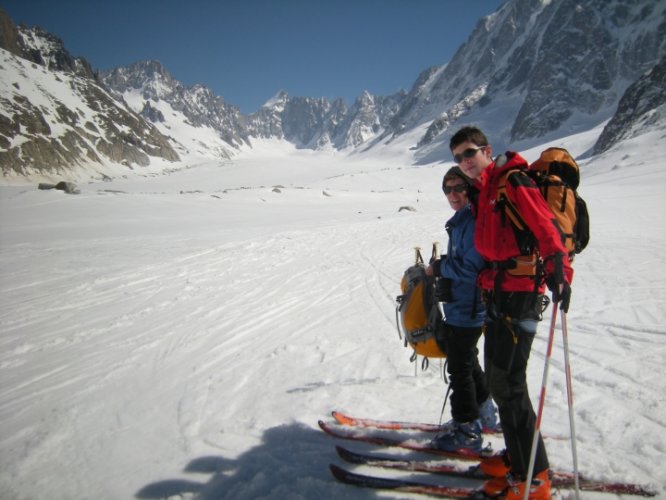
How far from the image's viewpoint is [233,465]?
3.21m

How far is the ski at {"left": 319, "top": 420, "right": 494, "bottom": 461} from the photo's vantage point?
10.4ft

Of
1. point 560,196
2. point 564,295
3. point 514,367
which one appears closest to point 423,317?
point 514,367

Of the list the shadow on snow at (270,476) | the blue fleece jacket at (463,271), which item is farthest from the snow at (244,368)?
the blue fleece jacket at (463,271)

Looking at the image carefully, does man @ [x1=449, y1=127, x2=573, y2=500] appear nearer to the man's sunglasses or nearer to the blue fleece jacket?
the man's sunglasses

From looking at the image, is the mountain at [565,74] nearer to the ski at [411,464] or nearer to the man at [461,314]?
the man at [461,314]

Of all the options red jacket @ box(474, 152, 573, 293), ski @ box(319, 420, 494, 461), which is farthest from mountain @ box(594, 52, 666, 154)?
red jacket @ box(474, 152, 573, 293)

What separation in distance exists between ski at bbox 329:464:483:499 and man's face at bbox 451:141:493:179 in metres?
2.36

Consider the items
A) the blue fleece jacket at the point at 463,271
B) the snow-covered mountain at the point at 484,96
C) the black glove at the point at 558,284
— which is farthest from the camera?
the snow-covered mountain at the point at 484,96

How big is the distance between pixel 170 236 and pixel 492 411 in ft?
50.7

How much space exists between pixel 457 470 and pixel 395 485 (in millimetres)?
541

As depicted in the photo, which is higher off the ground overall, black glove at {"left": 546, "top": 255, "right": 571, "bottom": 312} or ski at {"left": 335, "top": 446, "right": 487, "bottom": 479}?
black glove at {"left": 546, "top": 255, "right": 571, "bottom": 312}

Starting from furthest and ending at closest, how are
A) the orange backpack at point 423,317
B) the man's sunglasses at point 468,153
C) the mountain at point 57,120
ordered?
the mountain at point 57,120, the orange backpack at point 423,317, the man's sunglasses at point 468,153

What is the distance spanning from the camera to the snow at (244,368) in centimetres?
316

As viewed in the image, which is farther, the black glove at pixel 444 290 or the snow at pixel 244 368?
the snow at pixel 244 368
